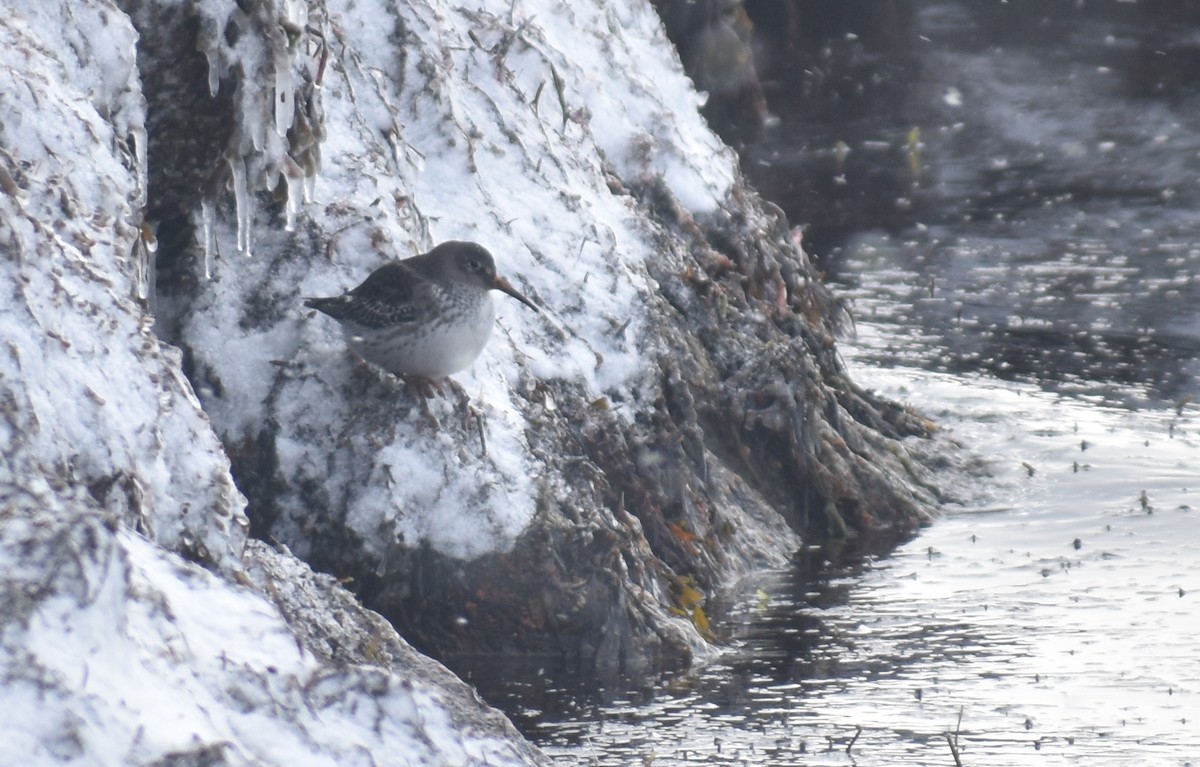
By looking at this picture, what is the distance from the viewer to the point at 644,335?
30.7ft

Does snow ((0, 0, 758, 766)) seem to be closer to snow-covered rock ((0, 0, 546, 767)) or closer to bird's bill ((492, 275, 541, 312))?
snow-covered rock ((0, 0, 546, 767))

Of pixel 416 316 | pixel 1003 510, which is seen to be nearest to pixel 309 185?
pixel 416 316

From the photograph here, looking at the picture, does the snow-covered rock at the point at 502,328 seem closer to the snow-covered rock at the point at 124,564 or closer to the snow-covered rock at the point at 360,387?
the snow-covered rock at the point at 360,387

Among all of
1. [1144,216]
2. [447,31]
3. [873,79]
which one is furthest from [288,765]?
[873,79]

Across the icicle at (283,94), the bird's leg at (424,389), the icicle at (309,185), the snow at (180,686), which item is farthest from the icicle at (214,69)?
the snow at (180,686)

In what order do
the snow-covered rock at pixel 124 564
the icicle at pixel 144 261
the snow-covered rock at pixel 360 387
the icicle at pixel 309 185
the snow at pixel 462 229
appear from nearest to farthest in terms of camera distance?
the snow-covered rock at pixel 124 564, the snow-covered rock at pixel 360 387, the icicle at pixel 144 261, the snow at pixel 462 229, the icicle at pixel 309 185

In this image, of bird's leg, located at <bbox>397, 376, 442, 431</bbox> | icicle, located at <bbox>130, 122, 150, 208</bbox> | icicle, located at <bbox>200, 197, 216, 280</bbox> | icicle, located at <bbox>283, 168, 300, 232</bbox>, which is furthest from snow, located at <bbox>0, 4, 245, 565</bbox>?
Answer: bird's leg, located at <bbox>397, 376, 442, 431</bbox>

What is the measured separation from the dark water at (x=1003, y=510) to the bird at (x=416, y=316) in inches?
53.5

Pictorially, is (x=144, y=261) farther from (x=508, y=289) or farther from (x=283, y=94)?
(x=508, y=289)

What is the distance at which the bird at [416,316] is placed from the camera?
7363mm

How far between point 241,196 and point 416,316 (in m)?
0.91

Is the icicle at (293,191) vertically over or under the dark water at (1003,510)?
over

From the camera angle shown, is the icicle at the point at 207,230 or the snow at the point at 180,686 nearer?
the snow at the point at 180,686

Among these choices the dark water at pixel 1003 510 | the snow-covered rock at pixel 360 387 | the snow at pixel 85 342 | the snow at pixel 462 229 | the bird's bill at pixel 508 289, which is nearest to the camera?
the snow-covered rock at pixel 360 387
